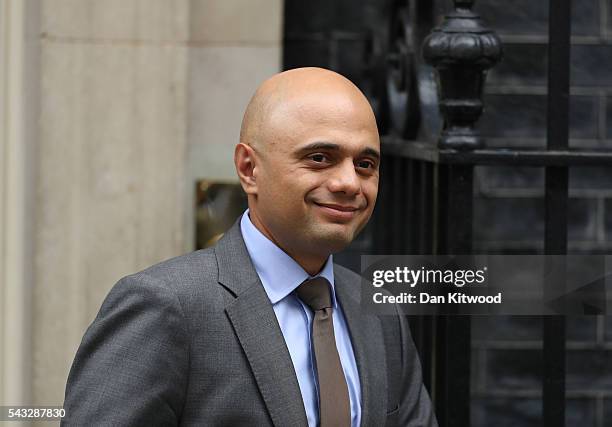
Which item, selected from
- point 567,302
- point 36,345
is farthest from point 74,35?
point 567,302

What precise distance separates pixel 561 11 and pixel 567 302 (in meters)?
0.81

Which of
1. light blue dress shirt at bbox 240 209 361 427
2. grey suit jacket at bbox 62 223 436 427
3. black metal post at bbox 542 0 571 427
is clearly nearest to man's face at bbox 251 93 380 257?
light blue dress shirt at bbox 240 209 361 427

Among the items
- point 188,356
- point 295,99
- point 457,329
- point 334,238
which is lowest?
point 457,329

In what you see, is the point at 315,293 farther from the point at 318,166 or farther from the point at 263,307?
the point at 318,166

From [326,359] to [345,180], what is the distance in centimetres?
40

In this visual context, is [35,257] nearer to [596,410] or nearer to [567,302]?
[567,302]

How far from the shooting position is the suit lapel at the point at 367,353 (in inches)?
102

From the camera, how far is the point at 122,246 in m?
3.82

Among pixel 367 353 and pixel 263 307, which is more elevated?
pixel 263 307

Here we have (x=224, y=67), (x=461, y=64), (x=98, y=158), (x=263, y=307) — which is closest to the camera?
(x=263, y=307)

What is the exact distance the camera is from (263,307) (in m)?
2.50

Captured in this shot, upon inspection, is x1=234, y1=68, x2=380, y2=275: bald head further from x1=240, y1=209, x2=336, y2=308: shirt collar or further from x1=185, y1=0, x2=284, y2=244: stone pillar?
x1=185, y1=0, x2=284, y2=244: stone pillar

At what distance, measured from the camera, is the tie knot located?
8.39 ft

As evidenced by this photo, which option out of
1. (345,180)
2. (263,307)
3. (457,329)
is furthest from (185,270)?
(457,329)
